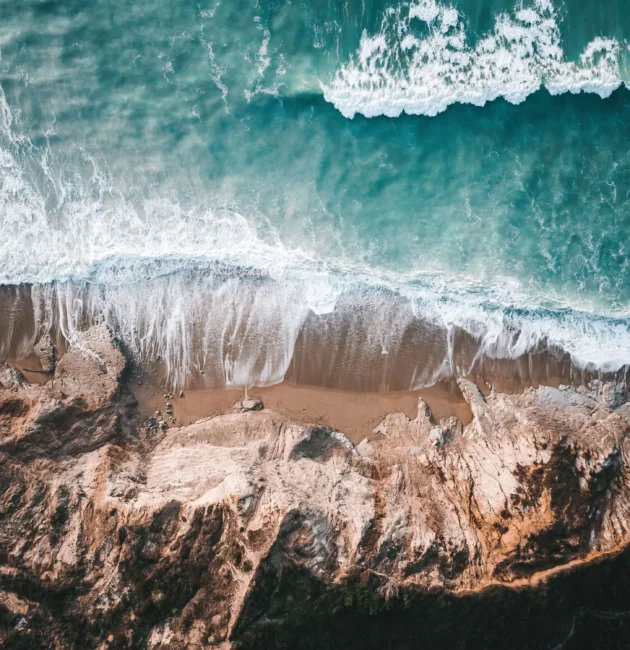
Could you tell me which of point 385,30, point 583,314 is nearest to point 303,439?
point 583,314

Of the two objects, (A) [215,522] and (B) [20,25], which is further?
(B) [20,25]

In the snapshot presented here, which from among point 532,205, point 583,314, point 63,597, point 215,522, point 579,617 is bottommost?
point 579,617

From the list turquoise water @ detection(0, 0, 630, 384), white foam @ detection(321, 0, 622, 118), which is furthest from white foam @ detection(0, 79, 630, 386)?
white foam @ detection(321, 0, 622, 118)

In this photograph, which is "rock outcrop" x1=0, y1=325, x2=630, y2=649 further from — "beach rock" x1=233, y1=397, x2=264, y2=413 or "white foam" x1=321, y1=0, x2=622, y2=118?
"white foam" x1=321, y1=0, x2=622, y2=118

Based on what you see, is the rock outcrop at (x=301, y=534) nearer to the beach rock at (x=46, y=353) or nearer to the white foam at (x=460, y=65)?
the beach rock at (x=46, y=353)

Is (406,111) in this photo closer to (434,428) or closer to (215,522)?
(434,428)

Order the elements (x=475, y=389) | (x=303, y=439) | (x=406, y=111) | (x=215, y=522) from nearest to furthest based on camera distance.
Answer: (x=215, y=522) → (x=303, y=439) → (x=475, y=389) → (x=406, y=111)
